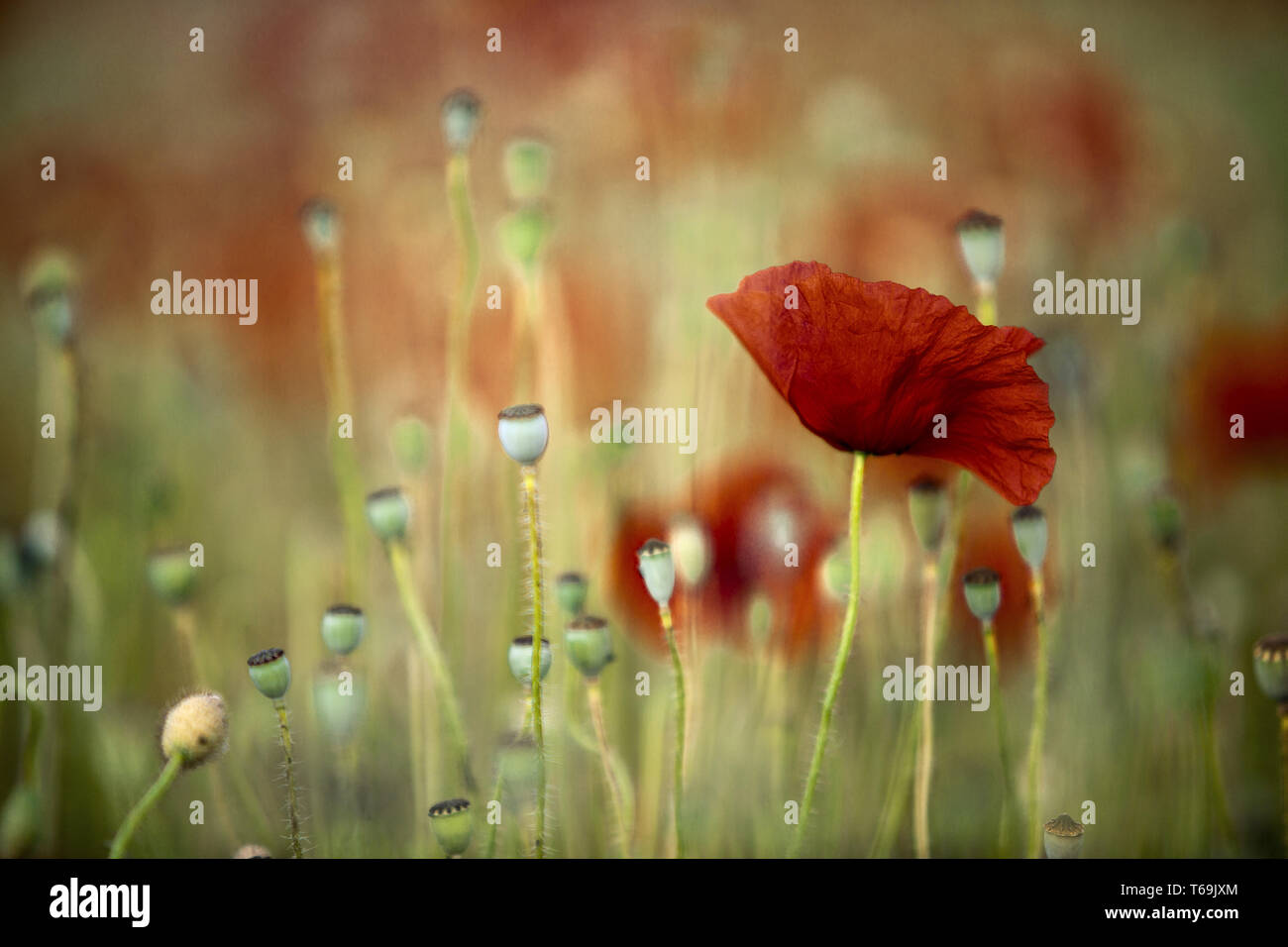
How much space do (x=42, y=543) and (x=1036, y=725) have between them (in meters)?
0.99

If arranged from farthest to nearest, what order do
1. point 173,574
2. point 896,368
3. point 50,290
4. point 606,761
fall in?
point 50,290
point 173,574
point 606,761
point 896,368

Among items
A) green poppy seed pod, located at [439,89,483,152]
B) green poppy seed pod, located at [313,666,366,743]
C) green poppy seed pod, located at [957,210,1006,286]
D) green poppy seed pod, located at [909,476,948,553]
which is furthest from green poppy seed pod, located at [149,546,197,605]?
green poppy seed pod, located at [957,210,1006,286]

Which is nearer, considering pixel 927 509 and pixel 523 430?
pixel 523 430

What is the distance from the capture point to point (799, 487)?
100 centimetres

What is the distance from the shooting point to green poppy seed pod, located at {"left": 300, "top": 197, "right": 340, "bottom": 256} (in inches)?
39.9

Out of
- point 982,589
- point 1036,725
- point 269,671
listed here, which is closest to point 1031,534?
point 982,589

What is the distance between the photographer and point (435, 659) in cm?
88

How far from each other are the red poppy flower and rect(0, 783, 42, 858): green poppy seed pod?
865 millimetres

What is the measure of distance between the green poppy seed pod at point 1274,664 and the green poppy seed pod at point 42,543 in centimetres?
113

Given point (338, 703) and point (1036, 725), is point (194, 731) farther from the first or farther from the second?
point (1036, 725)

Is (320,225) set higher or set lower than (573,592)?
higher

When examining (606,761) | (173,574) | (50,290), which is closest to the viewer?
(606,761)

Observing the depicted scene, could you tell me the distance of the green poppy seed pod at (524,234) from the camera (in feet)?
3.22
